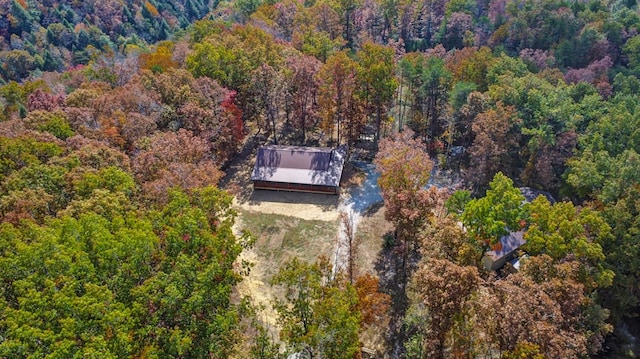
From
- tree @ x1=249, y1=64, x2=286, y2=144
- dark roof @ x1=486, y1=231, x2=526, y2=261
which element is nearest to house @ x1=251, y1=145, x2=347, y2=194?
tree @ x1=249, y1=64, x2=286, y2=144

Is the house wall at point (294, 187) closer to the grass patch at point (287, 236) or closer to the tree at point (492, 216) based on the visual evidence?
the grass patch at point (287, 236)

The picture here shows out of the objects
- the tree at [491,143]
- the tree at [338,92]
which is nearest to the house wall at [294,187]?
the tree at [338,92]

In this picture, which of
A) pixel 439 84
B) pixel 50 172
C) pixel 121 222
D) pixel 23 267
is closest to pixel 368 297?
pixel 121 222

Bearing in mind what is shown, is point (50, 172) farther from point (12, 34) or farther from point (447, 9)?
point (12, 34)

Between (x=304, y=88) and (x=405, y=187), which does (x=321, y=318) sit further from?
(x=304, y=88)

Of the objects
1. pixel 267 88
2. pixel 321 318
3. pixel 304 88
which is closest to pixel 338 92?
pixel 304 88

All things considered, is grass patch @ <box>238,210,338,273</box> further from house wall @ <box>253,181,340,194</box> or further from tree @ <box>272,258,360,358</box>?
tree @ <box>272,258,360,358</box>
